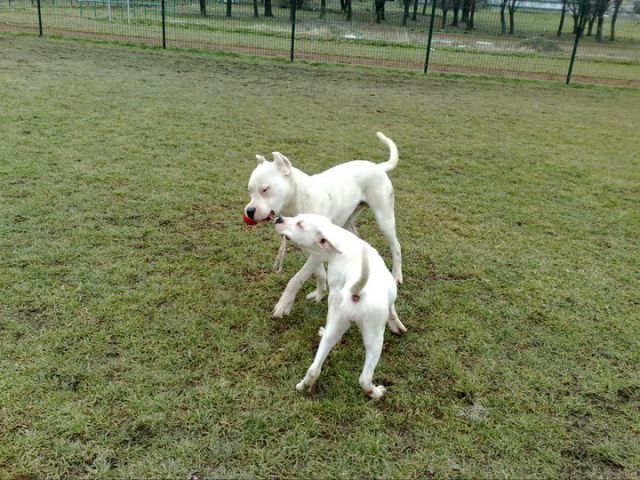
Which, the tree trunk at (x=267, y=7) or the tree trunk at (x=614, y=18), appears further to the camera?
the tree trunk at (x=614, y=18)

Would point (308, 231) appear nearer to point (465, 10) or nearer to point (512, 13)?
point (465, 10)


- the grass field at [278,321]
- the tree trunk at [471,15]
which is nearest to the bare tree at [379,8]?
the tree trunk at [471,15]

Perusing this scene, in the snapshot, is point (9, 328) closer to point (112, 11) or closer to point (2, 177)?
point (2, 177)

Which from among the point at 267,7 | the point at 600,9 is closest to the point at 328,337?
the point at 600,9

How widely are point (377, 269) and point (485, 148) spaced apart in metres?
5.38

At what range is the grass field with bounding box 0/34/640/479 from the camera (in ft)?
7.05

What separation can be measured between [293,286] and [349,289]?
79 cm

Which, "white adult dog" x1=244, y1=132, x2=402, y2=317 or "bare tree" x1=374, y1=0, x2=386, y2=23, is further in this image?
"bare tree" x1=374, y1=0, x2=386, y2=23

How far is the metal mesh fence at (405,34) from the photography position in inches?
617

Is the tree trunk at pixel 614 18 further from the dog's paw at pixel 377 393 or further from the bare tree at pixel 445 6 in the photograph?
the dog's paw at pixel 377 393

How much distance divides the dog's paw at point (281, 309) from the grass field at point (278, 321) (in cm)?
7

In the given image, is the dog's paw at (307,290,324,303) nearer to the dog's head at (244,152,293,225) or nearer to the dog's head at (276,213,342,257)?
the dog's head at (244,152,293,225)

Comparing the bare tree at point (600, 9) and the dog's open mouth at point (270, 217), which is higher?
the bare tree at point (600, 9)

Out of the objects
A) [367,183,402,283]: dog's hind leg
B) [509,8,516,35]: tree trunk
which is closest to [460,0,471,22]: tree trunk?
[509,8,516,35]: tree trunk
